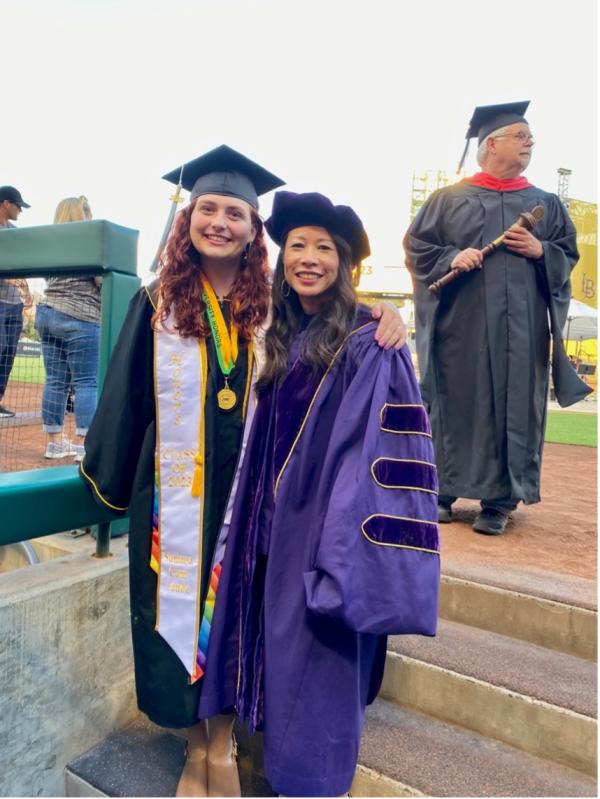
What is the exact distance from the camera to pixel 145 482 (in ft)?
6.10

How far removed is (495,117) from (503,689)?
9.04ft

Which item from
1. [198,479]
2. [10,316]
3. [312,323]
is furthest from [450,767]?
[10,316]

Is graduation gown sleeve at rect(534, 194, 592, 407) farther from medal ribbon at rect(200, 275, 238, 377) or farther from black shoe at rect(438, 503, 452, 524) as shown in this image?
medal ribbon at rect(200, 275, 238, 377)

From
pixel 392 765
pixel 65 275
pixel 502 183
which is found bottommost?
pixel 392 765

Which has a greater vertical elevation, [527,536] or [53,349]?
→ [53,349]

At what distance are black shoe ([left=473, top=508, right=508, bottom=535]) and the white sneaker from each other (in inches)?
101

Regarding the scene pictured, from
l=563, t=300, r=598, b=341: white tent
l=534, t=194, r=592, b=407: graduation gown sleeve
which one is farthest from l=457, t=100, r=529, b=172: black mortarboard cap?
l=563, t=300, r=598, b=341: white tent

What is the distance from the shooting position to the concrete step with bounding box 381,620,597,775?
6.17ft

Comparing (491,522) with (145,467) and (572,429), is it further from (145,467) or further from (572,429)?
(572,429)

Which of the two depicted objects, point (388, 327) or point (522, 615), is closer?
point (388, 327)

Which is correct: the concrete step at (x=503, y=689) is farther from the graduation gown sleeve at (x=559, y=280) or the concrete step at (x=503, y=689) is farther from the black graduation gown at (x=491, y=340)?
the graduation gown sleeve at (x=559, y=280)

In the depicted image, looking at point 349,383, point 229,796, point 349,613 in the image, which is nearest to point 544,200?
point 349,383

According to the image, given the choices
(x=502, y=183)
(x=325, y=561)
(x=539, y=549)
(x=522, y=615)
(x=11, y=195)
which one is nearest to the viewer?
(x=325, y=561)

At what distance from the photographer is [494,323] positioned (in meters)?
3.15
